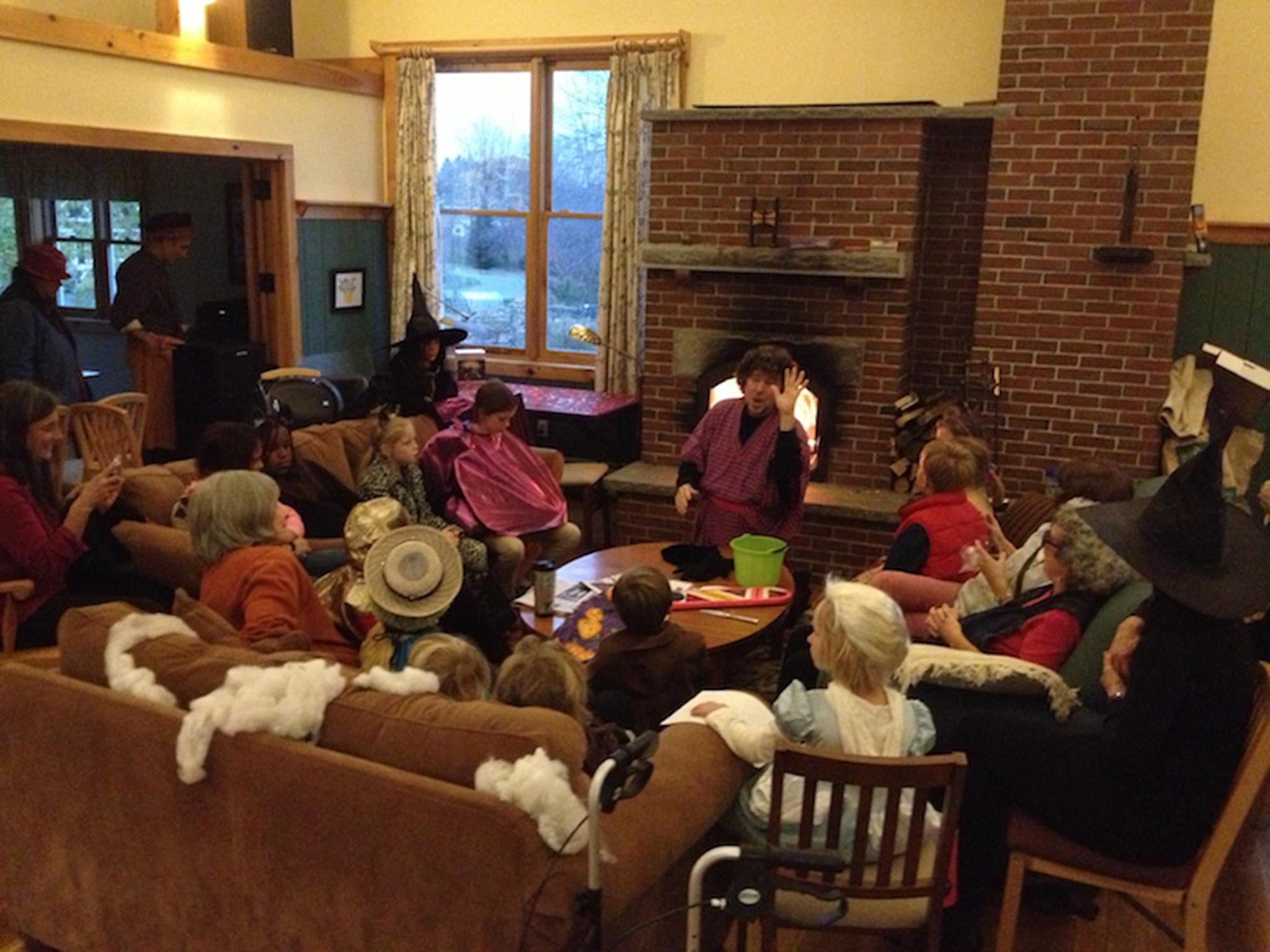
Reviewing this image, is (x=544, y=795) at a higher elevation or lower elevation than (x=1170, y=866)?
higher

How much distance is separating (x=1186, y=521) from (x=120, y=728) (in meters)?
2.16

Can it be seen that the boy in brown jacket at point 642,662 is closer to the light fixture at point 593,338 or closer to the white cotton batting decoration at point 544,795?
the white cotton batting decoration at point 544,795

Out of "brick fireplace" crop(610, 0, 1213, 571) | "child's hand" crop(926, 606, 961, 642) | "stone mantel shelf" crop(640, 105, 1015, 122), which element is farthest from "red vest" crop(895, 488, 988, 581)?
"stone mantel shelf" crop(640, 105, 1015, 122)

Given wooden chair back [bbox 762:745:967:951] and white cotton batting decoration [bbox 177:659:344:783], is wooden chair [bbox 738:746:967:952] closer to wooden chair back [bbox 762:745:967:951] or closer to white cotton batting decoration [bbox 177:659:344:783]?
wooden chair back [bbox 762:745:967:951]

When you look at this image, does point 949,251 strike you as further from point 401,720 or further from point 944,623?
point 401,720

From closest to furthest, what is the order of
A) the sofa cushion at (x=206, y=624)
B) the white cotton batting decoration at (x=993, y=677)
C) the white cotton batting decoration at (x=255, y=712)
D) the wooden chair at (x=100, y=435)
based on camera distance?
1. the white cotton batting decoration at (x=255, y=712)
2. the sofa cushion at (x=206, y=624)
3. the white cotton batting decoration at (x=993, y=677)
4. the wooden chair at (x=100, y=435)

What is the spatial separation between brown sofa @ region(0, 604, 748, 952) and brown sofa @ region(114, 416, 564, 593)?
3.56 ft

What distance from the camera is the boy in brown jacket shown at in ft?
10.2

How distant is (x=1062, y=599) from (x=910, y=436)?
2.75m

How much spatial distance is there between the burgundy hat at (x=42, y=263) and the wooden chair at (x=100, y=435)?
2.69 feet

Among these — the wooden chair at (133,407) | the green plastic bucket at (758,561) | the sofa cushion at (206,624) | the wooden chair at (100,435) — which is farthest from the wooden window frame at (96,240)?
the sofa cushion at (206,624)

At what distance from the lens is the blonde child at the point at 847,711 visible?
233 centimetres

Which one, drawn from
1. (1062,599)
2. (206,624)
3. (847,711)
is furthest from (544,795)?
(1062,599)

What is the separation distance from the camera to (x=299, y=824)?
6.97 ft
